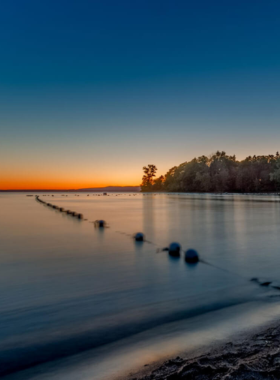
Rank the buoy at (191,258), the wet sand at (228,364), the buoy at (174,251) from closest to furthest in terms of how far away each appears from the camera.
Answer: the wet sand at (228,364)
the buoy at (191,258)
the buoy at (174,251)

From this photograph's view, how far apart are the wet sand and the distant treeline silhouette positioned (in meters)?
68.7

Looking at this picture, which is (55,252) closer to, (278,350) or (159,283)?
(159,283)

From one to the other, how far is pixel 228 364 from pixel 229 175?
3669 inches

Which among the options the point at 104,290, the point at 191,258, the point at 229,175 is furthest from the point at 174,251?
the point at 229,175

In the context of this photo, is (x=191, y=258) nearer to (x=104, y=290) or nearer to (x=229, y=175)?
(x=104, y=290)

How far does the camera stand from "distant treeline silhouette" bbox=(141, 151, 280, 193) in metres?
83.3

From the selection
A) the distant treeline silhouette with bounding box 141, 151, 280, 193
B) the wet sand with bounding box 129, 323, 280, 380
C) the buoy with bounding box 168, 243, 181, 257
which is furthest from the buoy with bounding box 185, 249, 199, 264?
the distant treeline silhouette with bounding box 141, 151, 280, 193

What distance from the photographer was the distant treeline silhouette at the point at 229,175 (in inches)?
3280

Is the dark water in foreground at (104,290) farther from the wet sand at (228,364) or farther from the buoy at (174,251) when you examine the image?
the wet sand at (228,364)

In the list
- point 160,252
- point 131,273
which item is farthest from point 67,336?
point 160,252

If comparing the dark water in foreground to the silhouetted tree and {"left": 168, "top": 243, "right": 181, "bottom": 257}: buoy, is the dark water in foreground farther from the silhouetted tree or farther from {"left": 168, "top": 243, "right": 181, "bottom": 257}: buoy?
the silhouetted tree

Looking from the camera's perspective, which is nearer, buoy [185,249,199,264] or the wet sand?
the wet sand

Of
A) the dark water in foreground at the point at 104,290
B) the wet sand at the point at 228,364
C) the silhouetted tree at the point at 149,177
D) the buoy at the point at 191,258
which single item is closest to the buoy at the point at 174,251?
the dark water in foreground at the point at 104,290

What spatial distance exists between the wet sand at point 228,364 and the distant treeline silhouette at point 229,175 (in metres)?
68.7
